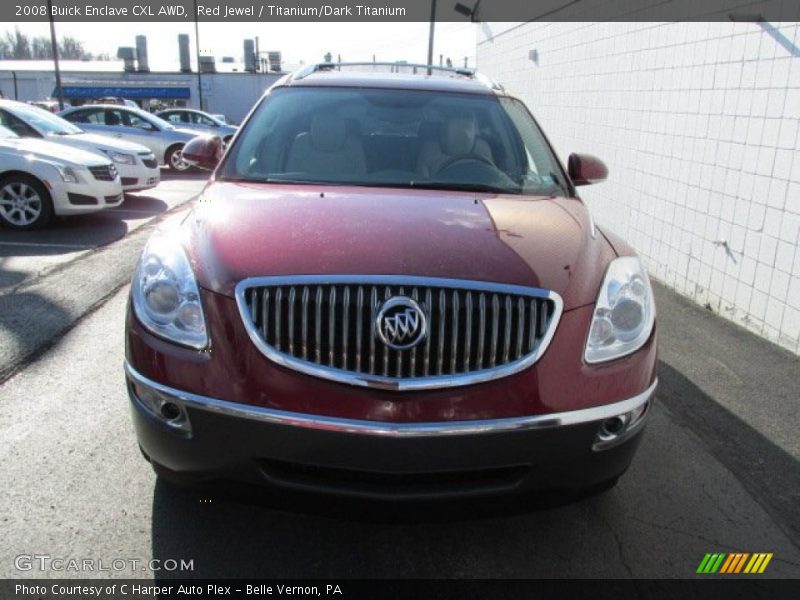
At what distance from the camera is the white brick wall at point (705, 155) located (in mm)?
5105

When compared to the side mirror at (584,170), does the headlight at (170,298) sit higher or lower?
lower

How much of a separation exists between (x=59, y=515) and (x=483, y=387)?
1.77 metres

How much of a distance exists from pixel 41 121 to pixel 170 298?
9.40 metres

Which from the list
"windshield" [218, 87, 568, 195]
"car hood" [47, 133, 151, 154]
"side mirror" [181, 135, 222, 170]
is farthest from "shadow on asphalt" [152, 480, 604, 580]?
"car hood" [47, 133, 151, 154]

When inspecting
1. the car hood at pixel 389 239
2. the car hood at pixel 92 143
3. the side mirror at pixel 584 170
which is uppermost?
the side mirror at pixel 584 170

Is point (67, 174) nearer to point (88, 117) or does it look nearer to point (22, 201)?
point (22, 201)

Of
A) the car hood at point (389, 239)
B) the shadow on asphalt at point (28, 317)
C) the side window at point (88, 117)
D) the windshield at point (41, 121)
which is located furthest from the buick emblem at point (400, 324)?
the side window at point (88, 117)

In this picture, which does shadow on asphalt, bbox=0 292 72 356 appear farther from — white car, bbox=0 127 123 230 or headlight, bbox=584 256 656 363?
headlight, bbox=584 256 656 363

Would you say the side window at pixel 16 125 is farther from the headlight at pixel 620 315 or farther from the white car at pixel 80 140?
the headlight at pixel 620 315

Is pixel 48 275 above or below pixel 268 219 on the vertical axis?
below

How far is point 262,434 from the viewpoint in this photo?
7.11 feet

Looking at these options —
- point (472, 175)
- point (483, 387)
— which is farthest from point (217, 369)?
point (472, 175)

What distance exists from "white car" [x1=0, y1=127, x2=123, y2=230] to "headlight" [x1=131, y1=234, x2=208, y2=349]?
6640 millimetres

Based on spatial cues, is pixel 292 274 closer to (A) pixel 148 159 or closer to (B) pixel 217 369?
(B) pixel 217 369
